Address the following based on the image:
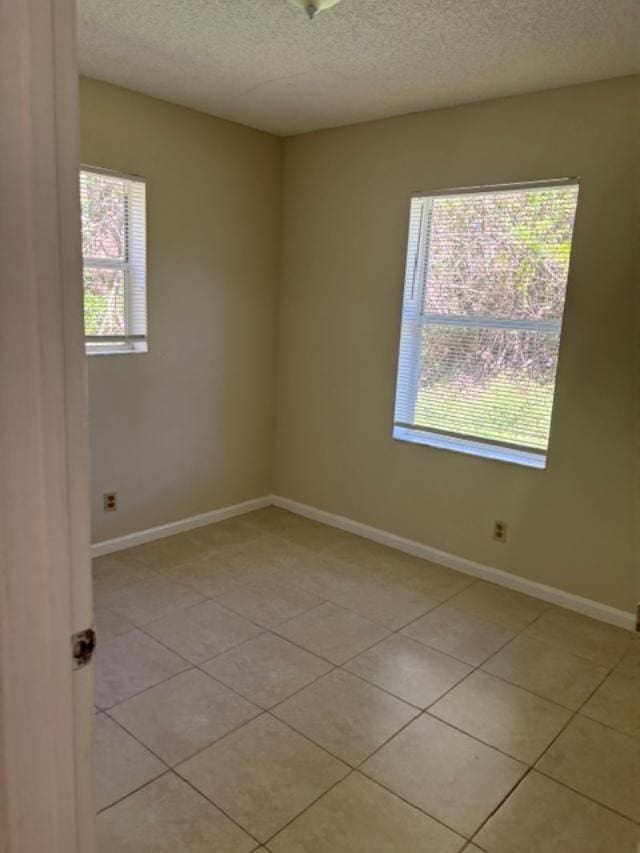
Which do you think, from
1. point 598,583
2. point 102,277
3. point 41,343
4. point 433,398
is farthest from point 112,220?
point 598,583

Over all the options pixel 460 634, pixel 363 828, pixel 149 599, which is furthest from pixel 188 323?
pixel 363 828

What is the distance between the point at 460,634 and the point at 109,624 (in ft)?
5.22

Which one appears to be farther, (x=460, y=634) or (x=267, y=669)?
(x=460, y=634)

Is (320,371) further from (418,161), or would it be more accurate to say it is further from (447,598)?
(447,598)

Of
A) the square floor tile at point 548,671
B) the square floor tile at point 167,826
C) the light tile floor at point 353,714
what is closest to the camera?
the square floor tile at point 167,826

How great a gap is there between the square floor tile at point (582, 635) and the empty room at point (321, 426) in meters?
0.02

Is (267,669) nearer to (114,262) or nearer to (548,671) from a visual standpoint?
(548,671)

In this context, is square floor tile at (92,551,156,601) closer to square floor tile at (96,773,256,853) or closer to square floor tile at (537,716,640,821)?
square floor tile at (96,773,256,853)

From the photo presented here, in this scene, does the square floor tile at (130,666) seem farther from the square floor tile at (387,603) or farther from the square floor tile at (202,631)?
the square floor tile at (387,603)

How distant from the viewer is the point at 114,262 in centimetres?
328

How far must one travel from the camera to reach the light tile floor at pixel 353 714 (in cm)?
177

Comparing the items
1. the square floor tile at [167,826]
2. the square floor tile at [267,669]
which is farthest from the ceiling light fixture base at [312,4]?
the square floor tile at [167,826]

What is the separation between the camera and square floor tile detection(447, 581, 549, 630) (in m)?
2.98

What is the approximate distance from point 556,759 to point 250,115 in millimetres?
3445
